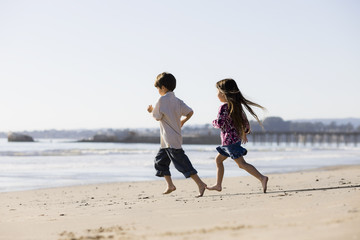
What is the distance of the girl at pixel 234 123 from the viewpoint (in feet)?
20.1

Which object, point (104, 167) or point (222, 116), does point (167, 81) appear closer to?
point (222, 116)

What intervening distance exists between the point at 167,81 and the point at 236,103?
927 millimetres

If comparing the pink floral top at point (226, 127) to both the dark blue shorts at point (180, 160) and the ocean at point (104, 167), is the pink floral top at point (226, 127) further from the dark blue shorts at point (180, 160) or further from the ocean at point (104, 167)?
the ocean at point (104, 167)

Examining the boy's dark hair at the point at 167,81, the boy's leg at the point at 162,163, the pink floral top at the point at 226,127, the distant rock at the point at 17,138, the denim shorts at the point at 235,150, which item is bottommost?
Result: the distant rock at the point at 17,138

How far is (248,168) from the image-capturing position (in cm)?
616

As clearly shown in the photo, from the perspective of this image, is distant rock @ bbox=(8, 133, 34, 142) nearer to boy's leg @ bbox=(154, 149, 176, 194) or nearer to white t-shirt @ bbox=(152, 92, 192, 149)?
boy's leg @ bbox=(154, 149, 176, 194)

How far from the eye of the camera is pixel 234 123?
6.12 m

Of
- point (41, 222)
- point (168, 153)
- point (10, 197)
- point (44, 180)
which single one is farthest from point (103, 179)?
point (41, 222)

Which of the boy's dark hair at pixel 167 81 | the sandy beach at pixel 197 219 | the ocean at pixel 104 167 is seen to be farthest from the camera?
the ocean at pixel 104 167

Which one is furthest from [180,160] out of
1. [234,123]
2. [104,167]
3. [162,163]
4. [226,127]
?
[104,167]

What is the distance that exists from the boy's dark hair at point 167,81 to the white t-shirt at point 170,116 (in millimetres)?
139

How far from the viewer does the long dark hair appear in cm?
612

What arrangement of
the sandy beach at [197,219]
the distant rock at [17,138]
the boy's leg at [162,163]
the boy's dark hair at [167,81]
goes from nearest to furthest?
1. the sandy beach at [197,219]
2. the boy's dark hair at [167,81]
3. the boy's leg at [162,163]
4. the distant rock at [17,138]

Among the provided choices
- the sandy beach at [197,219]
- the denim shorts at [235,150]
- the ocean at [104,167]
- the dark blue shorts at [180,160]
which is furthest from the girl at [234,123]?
the ocean at [104,167]
